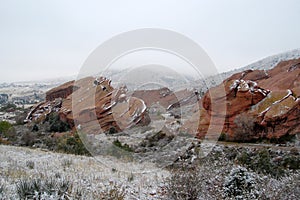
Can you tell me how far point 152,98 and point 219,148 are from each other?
350 inches

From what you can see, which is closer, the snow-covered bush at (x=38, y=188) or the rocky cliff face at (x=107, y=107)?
the snow-covered bush at (x=38, y=188)

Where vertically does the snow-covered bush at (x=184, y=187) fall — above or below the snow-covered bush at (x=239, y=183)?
above

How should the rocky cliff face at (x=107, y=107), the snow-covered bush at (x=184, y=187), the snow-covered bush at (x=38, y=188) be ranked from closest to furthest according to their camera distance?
the snow-covered bush at (x=38, y=188) < the snow-covered bush at (x=184, y=187) < the rocky cliff face at (x=107, y=107)

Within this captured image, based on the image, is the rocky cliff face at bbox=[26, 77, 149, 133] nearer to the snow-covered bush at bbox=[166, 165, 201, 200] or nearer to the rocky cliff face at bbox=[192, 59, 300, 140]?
the rocky cliff face at bbox=[192, 59, 300, 140]

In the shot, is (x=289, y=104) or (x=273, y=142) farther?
(x=289, y=104)

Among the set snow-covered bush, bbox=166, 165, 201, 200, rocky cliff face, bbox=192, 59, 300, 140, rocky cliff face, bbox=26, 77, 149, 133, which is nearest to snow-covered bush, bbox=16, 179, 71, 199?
snow-covered bush, bbox=166, 165, 201, 200

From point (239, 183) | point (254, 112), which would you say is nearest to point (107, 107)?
point (254, 112)

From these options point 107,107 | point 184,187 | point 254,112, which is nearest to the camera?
point 184,187

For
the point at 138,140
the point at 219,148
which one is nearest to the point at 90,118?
the point at 138,140

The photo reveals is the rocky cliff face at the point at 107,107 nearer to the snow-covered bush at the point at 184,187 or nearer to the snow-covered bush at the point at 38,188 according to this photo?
the snow-covered bush at the point at 184,187

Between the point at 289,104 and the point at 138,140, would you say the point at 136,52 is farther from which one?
the point at 289,104

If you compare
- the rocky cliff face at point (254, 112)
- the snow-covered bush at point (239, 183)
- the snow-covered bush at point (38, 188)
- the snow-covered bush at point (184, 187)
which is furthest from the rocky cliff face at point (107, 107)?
the snow-covered bush at point (38, 188)

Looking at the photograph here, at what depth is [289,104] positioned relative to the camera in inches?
551

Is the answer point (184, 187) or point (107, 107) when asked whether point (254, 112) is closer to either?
point (107, 107)
